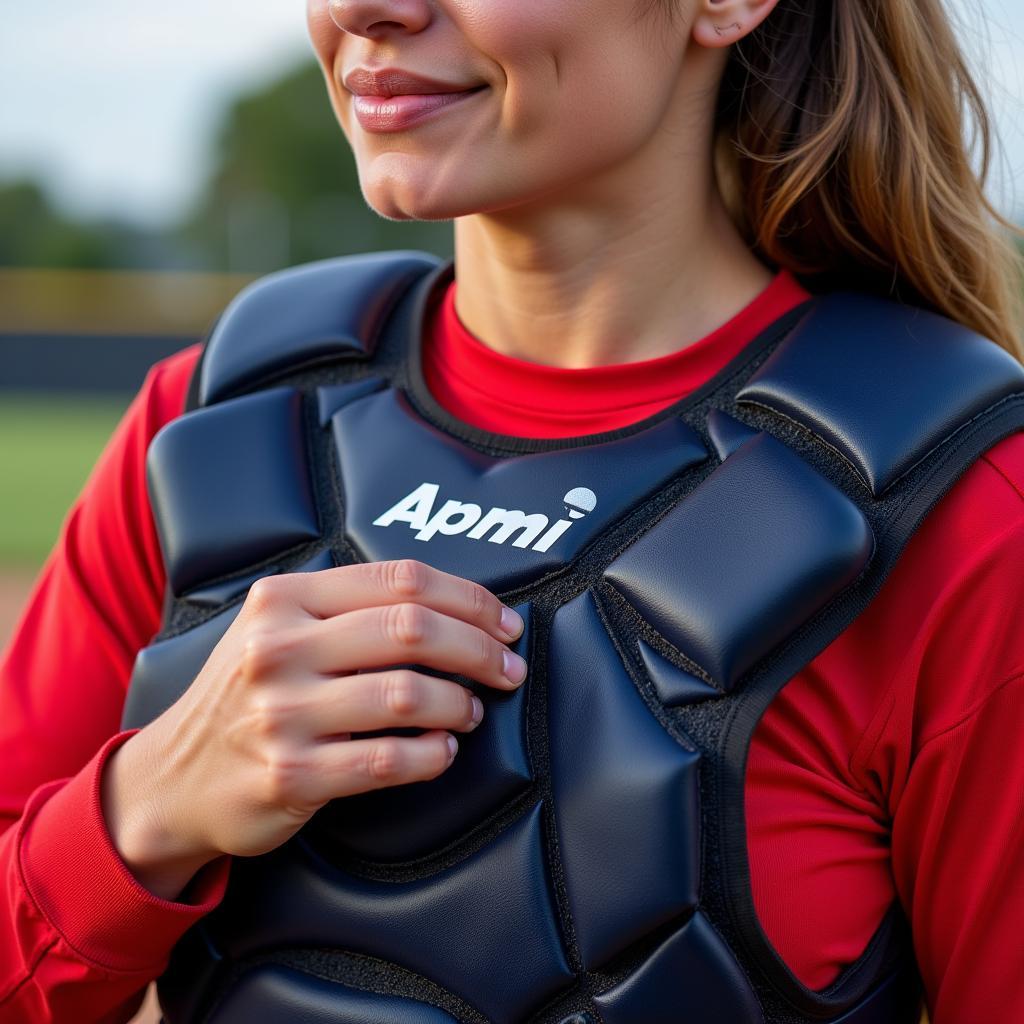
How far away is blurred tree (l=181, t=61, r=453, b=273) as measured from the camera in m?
38.8

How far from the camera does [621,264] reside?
1.53 meters

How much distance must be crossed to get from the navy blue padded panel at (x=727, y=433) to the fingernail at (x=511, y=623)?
0.28 meters

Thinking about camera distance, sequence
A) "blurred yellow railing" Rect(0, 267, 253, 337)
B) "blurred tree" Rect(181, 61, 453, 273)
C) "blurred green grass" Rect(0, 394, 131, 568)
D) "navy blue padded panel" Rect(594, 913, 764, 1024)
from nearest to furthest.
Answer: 1. "navy blue padded panel" Rect(594, 913, 764, 1024)
2. "blurred green grass" Rect(0, 394, 131, 568)
3. "blurred yellow railing" Rect(0, 267, 253, 337)
4. "blurred tree" Rect(181, 61, 453, 273)

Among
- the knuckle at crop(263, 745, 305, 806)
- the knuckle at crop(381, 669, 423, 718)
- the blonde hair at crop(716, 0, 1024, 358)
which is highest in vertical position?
the blonde hair at crop(716, 0, 1024, 358)

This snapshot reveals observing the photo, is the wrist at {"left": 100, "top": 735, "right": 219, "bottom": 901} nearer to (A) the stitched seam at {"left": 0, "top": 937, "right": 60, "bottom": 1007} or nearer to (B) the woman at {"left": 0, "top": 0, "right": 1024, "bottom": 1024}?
(B) the woman at {"left": 0, "top": 0, "right": 1024, "bottom": 1024}

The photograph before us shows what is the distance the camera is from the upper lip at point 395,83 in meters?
1.33

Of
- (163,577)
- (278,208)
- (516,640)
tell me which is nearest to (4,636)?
(163,577)

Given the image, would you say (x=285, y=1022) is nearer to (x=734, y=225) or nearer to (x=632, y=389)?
(x=632, y=389)

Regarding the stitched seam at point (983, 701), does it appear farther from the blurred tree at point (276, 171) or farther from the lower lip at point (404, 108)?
the blurred tree at point (276, 171)

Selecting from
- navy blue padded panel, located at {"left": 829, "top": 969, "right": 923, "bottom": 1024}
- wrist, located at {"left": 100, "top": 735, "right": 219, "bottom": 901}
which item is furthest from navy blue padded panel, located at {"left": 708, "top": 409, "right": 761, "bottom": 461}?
wrist, located at {"left": 100, "top": 735, "right": 219, "bottom": 901}

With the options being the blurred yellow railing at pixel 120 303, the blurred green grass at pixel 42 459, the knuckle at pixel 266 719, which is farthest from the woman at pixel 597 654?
the blurred yellow railing at pixel 120 303

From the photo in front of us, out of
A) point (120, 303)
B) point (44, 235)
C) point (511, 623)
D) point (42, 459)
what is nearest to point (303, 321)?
point (511, 623)

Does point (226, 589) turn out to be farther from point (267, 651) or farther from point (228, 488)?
point (267, 651)

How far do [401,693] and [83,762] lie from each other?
53 centimetres
